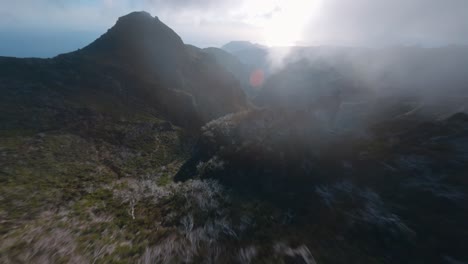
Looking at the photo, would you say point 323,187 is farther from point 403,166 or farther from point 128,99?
point 128,99

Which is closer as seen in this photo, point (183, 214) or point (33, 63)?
point (183, 214)

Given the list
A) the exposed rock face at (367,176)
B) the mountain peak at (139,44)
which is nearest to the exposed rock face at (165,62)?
the mountain peak at (139,44)

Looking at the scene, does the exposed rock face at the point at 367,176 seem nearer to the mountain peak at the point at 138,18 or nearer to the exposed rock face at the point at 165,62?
the exposed rock face at the point at 165,62

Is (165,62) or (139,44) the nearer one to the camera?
(165,62)

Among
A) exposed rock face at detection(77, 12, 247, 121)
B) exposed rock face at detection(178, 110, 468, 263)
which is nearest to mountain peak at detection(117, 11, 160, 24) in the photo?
exposed rock face at detection(77, 12, 247, 121)

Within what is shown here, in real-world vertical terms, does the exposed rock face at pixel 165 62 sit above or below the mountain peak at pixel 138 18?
below

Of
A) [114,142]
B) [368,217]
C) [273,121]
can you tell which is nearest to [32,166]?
[114,142]

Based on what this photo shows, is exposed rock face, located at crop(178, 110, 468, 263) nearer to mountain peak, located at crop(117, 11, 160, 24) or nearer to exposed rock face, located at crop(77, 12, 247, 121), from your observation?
exposed rock face, located at crop(77, 12, 247, 121)

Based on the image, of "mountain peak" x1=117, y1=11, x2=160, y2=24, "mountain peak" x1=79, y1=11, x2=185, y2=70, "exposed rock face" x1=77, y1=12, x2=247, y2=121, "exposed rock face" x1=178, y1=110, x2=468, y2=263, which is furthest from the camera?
"mountain peak" x1=117, y1=11, x2=160, y2=24

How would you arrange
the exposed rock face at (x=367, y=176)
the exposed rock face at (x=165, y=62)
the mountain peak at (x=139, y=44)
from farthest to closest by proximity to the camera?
the mountain peak at (x=139, y=44), the exposed rock face at (x=165, y=62), the exposed rock face at (x=367, y=176)

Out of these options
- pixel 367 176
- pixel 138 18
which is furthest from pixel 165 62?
pixel 367 176

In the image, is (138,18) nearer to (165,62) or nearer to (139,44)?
(139,44)
